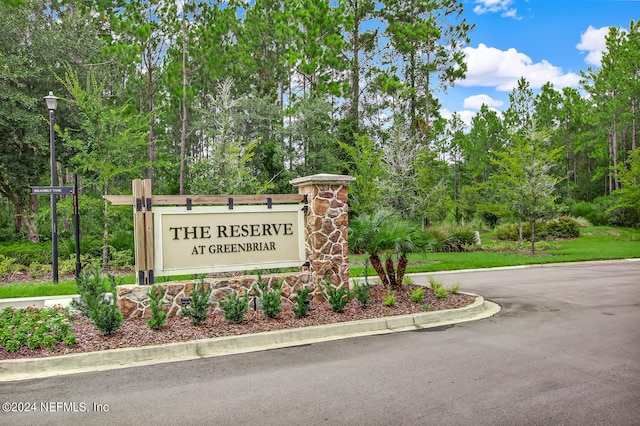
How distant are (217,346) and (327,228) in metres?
3.22

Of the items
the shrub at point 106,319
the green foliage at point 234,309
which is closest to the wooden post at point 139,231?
the shrub at point 106,319

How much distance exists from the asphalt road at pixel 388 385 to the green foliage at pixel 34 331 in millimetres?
945

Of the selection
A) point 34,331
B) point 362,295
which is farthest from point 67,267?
point 362,295

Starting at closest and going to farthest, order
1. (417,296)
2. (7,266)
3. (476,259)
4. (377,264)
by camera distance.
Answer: (417,296), (377,264), (7,266), (476,259)

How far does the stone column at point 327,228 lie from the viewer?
9.22 meters

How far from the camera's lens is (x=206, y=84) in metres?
38.2

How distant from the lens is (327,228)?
9289 mm

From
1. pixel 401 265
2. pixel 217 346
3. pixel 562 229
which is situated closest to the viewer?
pixel 217 346

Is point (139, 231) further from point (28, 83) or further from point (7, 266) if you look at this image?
point (28, 83)

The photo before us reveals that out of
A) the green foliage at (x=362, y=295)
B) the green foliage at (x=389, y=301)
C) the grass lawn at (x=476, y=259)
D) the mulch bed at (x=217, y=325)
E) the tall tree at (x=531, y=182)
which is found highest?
the tall tree at (x=531, y=182)

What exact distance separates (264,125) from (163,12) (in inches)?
380

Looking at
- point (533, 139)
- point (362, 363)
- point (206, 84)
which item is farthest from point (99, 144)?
point (206, 84)

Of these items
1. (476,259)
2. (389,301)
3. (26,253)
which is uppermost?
(26,253)

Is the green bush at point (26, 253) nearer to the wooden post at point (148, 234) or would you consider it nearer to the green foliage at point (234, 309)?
the wooden post at point (148, 234)
